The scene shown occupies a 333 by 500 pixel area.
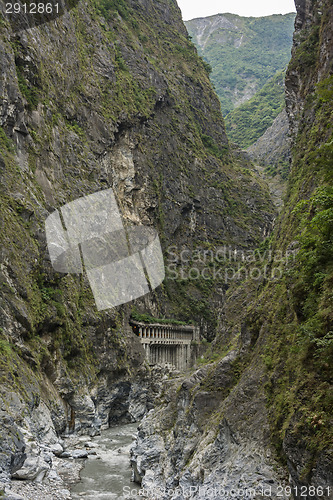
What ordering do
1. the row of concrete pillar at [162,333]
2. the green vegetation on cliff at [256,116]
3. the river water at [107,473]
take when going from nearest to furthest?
the river water at [107,473] < the row of concrete pillar at [162,333] < the green vegetation on cliff at [256,116]

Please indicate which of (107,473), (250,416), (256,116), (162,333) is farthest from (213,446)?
(256,116)

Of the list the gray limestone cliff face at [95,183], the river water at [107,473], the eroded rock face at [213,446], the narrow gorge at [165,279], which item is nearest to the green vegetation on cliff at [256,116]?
the narrow gorge at [165,279]

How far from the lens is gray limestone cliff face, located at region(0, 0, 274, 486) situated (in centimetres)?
3281

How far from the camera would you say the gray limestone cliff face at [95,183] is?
32.8 m

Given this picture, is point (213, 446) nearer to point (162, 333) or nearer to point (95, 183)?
point (95, 183)

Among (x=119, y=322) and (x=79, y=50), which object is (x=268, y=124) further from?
(x=119, y=322)

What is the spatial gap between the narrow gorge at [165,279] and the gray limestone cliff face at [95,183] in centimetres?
25

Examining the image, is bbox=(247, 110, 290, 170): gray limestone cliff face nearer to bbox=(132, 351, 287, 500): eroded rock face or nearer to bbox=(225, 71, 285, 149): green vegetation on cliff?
bbox=(225, 71, 285, 149): green vegetation on cliff

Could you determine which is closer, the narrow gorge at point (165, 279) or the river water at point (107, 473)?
the narrow gorge at point (165, 279)

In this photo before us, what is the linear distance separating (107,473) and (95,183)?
115 ft

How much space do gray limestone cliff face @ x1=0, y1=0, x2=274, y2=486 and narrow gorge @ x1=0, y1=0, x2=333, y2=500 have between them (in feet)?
0.81

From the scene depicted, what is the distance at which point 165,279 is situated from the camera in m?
69.4

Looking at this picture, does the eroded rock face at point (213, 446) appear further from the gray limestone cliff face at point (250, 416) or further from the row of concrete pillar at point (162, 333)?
the row of concrete pillar at point (162, 333)

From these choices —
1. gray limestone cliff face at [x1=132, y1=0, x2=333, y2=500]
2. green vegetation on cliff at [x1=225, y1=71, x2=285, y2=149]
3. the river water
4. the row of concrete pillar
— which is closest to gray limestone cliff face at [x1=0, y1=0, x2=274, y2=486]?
the row of concrete pillar
